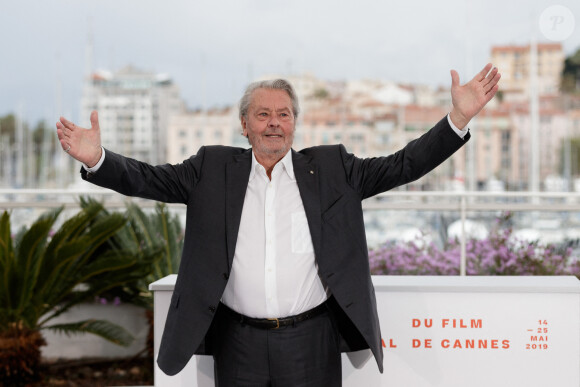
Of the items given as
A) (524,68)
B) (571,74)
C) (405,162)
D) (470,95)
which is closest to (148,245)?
(405,162)

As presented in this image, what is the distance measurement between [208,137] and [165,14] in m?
15.7

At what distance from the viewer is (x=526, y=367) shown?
3.09 metres

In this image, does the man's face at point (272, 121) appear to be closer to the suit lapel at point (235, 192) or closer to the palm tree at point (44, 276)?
the suit lapel at point (235, 192)

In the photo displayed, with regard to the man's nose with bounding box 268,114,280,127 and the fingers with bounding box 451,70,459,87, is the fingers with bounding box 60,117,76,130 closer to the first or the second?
the man's nose with bounding box 268,114,280,127

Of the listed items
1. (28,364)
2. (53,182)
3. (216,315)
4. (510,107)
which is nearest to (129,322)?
(28,364)

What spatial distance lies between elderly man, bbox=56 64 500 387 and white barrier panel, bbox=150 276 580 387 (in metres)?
0.48

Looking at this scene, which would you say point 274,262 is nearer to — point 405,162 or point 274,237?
point 274,237

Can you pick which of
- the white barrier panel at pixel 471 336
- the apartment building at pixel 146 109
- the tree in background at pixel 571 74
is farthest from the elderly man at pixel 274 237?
the tree in background at pixel 571 74

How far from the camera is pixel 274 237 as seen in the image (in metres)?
2.51

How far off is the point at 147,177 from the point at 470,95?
110cm

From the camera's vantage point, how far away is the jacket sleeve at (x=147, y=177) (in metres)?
2.45

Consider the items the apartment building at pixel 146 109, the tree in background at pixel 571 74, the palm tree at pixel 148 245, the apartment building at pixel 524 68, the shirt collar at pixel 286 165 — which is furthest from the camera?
the apartment building at pixel 146 109

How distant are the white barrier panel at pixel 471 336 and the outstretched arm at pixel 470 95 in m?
0.87

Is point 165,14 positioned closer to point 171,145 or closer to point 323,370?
point 171,145
